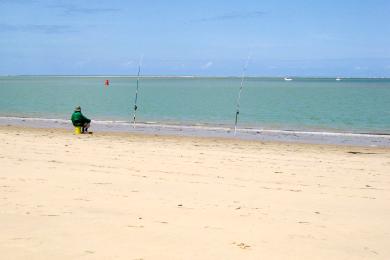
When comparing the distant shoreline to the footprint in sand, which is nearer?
the footprint in sand

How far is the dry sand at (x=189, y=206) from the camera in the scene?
5043 millimetres

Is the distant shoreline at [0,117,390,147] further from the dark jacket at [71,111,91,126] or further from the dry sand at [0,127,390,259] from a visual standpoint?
the dry sand at [0,127,390,259]

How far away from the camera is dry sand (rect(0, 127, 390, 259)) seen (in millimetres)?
5043

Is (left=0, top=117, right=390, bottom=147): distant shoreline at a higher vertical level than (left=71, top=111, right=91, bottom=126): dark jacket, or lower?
lower

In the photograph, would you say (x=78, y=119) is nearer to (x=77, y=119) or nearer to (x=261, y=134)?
(x=77, y=119)

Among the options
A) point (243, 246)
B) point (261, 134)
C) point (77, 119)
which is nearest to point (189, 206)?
point (243, 246)

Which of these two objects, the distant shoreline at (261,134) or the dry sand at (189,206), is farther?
the distant shoreline at (261,134)

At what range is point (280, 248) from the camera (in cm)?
512

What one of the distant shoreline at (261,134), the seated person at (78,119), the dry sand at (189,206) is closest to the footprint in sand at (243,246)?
the dry sand at (189,206)

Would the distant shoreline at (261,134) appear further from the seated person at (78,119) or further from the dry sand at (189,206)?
the dry sand at (189,206)

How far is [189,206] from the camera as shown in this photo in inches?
268

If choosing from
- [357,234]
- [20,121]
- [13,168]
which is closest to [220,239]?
[357,234]

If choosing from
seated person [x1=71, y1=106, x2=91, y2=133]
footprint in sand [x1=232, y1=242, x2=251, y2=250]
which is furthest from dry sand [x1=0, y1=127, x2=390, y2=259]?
seated person [x1=71, y1=106, x2=91, y2=133]

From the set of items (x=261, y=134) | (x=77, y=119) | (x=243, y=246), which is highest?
(x=77, y=119)
